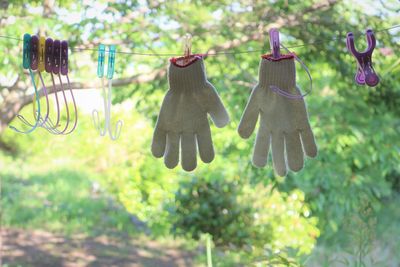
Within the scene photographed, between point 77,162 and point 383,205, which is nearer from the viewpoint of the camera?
point 383,205

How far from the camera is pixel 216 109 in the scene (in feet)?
3.68

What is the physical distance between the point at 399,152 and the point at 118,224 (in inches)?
78.6

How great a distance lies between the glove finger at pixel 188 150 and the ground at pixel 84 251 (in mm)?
2206

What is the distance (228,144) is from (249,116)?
1223 millimetres

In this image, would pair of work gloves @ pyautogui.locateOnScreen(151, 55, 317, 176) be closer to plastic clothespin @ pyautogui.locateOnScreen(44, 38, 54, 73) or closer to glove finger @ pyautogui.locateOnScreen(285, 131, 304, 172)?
glove finger @ pyautogui.locateOnScreen(285, 131, 304, 172)

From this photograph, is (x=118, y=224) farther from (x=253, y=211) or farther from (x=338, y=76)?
(x=338, y=76)

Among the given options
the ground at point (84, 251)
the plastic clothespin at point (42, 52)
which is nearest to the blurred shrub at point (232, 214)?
the ground at point (84, 251)

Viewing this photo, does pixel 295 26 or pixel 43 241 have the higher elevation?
pixel 295 26

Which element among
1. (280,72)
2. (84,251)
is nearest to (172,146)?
(280,72)

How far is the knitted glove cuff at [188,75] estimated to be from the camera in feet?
3.60

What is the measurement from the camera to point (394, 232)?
2.92m

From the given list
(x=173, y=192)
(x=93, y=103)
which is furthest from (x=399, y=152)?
(x=93, y=103)

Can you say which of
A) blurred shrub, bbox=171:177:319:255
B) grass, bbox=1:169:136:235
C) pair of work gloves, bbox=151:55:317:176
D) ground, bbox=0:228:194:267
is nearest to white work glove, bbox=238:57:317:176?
pair of work gloves, bbox=151:55:317:176

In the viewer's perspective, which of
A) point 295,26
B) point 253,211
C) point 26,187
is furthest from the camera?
point 26,187
